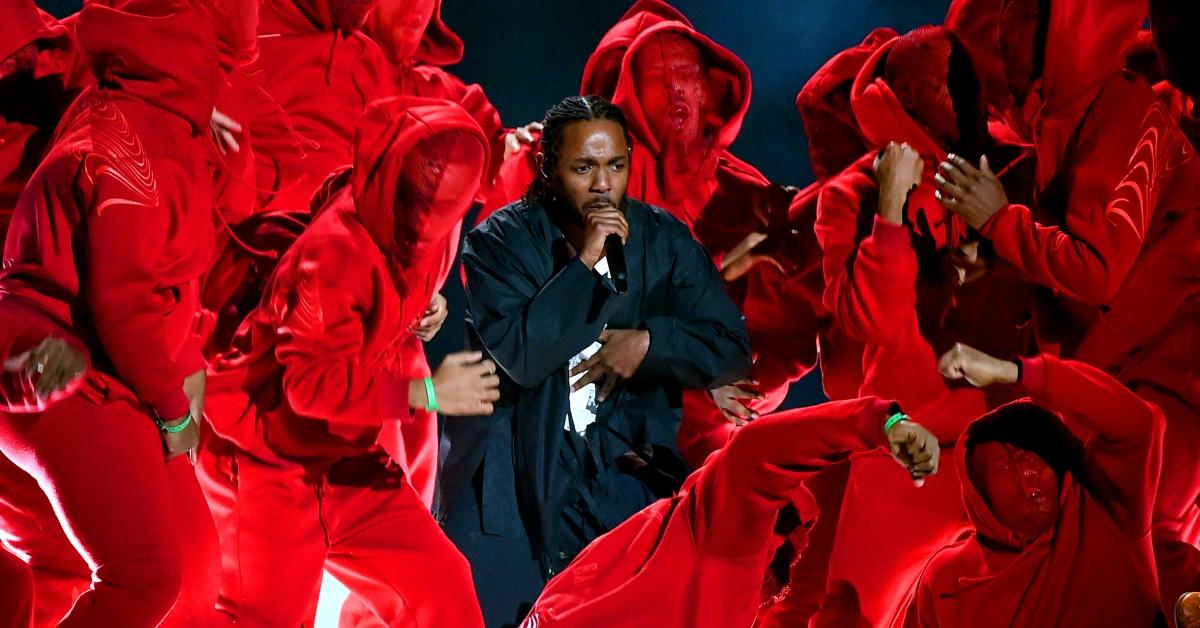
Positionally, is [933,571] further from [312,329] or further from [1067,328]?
[312,329]

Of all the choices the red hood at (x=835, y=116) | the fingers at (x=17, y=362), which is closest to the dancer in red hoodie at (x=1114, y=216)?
the red hood at (x=835, y=116)

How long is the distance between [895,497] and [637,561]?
2.34 feet

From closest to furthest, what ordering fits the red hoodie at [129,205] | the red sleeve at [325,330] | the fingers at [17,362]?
the fingers at [17,362], the red hoodie at [129,205], the red sleeve at [325,330]

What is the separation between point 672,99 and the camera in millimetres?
4016

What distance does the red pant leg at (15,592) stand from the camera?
3.05 metres

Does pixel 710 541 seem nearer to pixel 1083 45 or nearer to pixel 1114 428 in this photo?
pixel 1114 428

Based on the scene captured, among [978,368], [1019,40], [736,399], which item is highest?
[1019,40]

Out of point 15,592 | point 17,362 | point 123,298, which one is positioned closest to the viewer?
point 17,362

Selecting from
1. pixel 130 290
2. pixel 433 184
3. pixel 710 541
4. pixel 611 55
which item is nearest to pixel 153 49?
pixel 130 290

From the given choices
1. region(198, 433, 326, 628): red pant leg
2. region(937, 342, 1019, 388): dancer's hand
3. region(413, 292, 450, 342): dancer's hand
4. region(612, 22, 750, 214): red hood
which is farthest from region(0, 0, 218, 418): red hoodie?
region(937, 342, 1019, 388): dancer's hand

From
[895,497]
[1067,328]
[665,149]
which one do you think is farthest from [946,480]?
[665,149]

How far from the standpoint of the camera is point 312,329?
3.17 meters

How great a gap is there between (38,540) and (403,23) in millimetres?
1678

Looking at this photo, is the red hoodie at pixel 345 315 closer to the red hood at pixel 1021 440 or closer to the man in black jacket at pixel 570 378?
the man in black jacket at pixel 570 378
